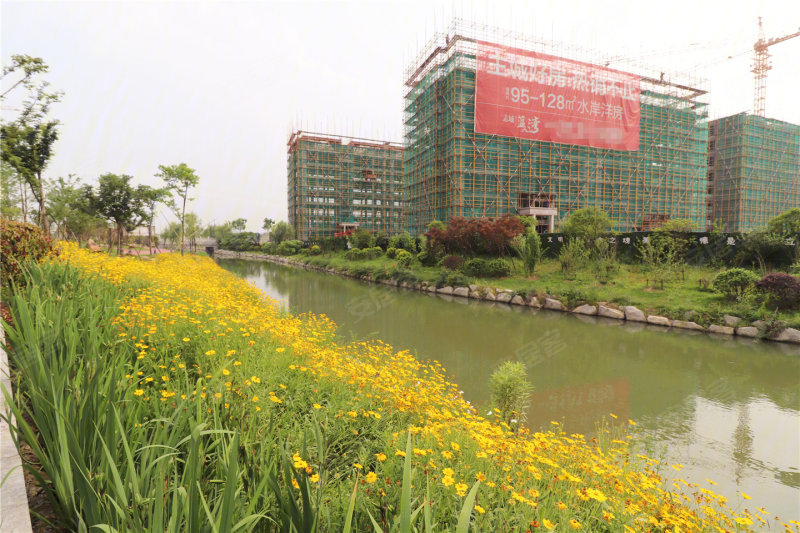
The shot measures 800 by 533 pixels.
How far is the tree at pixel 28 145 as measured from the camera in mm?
8898

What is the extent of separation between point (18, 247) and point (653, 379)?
9601 mm

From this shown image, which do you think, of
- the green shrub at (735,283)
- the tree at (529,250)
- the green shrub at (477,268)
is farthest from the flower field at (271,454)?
the green shrub at (477,268)

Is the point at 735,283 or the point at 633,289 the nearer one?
the point at 735,283

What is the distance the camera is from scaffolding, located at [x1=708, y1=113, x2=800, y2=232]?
35.0 metres

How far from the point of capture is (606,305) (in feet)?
38.1

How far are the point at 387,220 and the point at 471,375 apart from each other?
43.8 metres

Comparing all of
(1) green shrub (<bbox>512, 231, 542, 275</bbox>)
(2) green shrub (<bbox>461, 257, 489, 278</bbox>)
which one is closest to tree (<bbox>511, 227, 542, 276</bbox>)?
(1) green shrub (<bbox>512, 231, 542, 275</bbox>)

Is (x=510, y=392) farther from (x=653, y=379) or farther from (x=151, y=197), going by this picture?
(x=151, y=197)

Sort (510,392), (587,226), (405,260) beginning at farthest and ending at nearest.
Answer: (405,260) < (587,226) < (510,392)

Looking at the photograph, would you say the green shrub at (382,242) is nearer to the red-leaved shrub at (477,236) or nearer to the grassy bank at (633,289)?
the red-leaved shrub at (477,236)

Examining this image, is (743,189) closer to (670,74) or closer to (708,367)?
(670,74)

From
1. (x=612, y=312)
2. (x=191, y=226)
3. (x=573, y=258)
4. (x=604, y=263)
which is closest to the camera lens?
(x=612, y=312)

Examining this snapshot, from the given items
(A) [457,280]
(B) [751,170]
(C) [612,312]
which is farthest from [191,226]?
(B) [751,170]

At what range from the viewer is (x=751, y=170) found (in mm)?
35031
